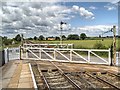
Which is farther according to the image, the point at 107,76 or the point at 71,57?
the point at 71,57

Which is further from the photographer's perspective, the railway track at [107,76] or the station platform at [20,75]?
the railway track at [107,76]

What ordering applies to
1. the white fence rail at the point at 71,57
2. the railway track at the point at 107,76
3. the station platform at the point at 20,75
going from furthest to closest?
the white fence rail at the point at 71,57
the railway track at the point at 107,76
the station platform at the point at 20,75

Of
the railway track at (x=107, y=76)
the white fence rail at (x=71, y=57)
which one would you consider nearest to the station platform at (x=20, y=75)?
the railway track at (x=107, y=76)

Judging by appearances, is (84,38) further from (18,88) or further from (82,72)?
(18,88)

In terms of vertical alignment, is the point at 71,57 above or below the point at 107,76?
above

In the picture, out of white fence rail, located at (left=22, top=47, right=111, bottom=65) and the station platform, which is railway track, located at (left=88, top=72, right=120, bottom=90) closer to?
the station platform

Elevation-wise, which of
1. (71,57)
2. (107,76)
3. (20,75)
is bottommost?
(107,76)

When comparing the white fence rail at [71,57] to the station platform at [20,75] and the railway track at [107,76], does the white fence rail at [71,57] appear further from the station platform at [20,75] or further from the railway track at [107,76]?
the railway track at [107,76]

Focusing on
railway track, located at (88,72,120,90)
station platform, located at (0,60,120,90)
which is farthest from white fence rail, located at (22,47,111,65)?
railway track, located at (88,72,120,90)

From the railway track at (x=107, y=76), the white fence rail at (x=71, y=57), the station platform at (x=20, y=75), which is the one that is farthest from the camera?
the white fence rail at (x=71, y=57)

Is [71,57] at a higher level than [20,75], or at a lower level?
higher

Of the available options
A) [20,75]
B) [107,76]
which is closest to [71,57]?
[107,76]

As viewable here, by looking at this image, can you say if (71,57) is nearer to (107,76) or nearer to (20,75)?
(107,76)

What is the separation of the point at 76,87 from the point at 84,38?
51608 mm
